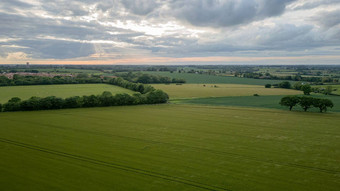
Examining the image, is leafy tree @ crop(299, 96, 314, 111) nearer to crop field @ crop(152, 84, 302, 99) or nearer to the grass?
the grass

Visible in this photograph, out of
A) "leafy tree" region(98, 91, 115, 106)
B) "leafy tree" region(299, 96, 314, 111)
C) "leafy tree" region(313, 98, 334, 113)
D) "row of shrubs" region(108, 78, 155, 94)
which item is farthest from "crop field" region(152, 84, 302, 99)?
"leafy tree" region(313, 98, 334, 113)

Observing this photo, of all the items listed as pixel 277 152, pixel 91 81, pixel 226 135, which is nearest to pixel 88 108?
pixel 226 135

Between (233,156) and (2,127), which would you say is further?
(2,127)

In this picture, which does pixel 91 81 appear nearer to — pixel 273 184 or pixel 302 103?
pixel 302 103

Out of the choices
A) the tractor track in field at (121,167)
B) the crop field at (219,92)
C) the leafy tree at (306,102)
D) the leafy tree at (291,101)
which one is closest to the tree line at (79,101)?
the crop field at (219,92)

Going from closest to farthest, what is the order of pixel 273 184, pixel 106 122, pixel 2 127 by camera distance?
1. pixel 273 184
2. pixel 2 127
3. pixel 106 122

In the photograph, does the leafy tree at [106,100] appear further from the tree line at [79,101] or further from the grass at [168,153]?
the grass at [168,153]
